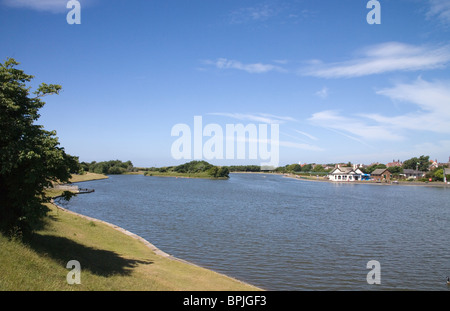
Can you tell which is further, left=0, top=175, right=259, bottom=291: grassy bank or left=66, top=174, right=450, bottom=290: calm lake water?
left=66, top=174, right=450, bottom=290: calm lake water

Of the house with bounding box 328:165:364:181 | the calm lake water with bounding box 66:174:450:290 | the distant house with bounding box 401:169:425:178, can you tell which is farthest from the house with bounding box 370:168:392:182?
the calm lake water with bounding box 66:174:450:290

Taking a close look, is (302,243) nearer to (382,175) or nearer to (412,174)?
(382,175)

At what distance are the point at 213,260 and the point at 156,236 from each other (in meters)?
9.46

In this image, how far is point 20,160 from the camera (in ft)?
48.3

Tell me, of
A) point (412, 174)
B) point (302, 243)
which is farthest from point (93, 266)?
point (412, 174)

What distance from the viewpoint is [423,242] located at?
105ft

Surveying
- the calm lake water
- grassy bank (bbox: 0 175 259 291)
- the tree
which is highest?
the tree

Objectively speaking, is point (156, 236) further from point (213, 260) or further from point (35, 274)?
point (35, 274)

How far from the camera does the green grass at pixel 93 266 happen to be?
13.0 metres

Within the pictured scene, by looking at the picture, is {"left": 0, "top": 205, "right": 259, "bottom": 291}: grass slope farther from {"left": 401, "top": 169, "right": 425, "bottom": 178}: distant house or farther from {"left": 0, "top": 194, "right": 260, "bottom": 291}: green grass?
{"left": 401, "top": 169, "right": 425, "bottom": 178}: distant house

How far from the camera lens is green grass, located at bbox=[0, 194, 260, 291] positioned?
12992 millimetres

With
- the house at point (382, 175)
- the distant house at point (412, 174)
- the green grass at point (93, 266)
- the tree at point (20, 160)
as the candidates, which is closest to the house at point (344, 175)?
the house at point (382, 175)
